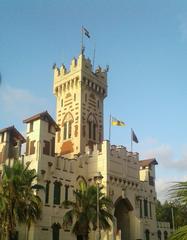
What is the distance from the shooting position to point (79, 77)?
2350 inches

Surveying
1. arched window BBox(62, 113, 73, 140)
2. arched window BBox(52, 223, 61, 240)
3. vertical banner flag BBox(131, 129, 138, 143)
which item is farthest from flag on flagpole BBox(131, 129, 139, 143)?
arched window BBox(52, 223, 61, 240)

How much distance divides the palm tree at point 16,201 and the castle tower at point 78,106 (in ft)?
75.6

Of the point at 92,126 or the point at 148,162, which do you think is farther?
the point at 148,162

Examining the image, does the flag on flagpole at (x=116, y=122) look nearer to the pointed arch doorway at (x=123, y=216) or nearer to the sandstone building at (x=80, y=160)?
the sandstone building at (x=80, y=160)

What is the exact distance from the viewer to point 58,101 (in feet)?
205

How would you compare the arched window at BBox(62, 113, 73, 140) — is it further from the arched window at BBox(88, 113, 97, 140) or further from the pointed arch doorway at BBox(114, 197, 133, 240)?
the pointed arch doorway at BBox(114, 197, 133, 240)

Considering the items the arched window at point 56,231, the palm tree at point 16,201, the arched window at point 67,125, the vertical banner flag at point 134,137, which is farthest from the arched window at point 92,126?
the palm tree at point 16,201

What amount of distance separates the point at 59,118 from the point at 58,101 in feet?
11.8

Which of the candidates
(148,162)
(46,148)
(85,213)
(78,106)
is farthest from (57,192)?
(148,162)

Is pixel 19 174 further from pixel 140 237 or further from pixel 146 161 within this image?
pixel 146 161

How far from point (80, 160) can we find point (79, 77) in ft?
54.5

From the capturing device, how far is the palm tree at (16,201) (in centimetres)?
3020

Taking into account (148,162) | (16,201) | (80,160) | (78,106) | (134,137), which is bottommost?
(16,201)

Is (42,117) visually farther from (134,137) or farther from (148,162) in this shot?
(148,162)
